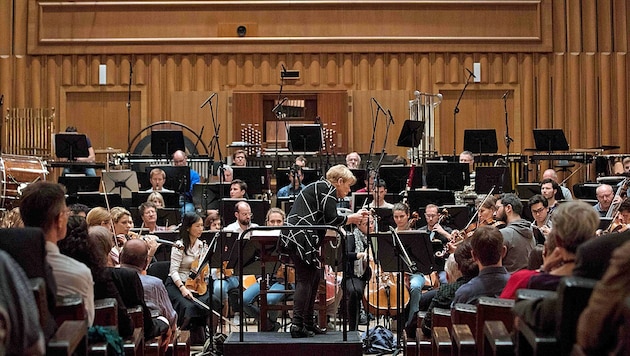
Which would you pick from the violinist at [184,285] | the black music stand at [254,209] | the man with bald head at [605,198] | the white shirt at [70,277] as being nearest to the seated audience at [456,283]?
the white shirt at [70,277]

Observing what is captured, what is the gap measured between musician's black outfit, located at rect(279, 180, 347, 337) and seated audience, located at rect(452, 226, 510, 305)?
2.36 meters

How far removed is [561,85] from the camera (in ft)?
53.9

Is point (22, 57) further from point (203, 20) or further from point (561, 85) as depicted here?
point (561, 85)

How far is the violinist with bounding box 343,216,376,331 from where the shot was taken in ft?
30.1

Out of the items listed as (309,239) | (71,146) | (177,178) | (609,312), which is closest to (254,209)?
(177,178)

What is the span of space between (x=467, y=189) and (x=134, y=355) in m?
8.65

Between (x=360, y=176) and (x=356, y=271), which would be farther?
(x=360, y=176)

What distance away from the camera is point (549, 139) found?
45.4ft

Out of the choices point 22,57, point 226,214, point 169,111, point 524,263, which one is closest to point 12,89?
point 22,57

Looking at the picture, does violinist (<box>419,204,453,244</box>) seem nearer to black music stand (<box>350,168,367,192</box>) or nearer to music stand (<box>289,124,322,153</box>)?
black music stand (<box>350,168,367,192</box>)

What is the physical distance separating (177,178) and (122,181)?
753mm

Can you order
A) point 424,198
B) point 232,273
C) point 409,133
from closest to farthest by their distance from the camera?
point 232,273, point 424,198, point 409,133

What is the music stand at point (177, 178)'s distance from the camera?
12.5 meters

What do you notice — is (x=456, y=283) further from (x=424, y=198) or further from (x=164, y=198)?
(x=164, y=198)
